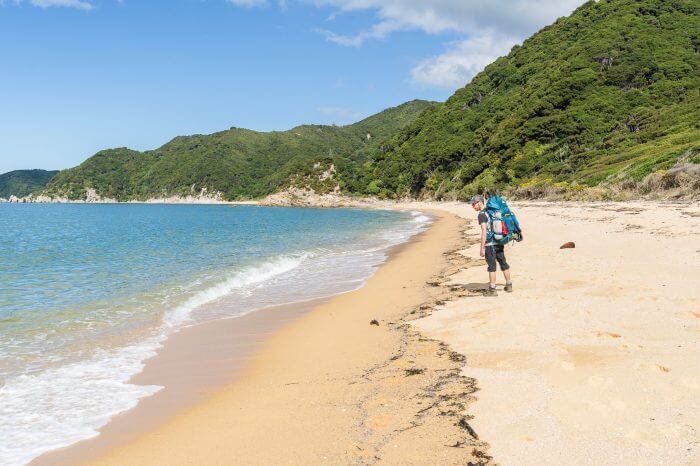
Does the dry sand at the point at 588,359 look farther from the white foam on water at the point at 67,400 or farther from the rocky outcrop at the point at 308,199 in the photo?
the rocky outcrop at the point at 308,199

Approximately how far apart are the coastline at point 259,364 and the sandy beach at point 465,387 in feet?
0.11

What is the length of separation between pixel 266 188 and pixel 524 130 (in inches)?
5268

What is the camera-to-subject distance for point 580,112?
239ft

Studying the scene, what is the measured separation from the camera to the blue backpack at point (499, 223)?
9562 millimetres

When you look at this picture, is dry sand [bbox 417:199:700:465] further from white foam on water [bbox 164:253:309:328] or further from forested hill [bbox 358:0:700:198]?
forested hill [bbox 358:0:700:198]

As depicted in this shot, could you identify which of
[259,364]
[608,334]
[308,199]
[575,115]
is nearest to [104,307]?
[259,364]

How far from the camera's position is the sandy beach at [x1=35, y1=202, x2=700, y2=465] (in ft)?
12.5

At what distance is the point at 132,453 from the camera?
4.48 metres

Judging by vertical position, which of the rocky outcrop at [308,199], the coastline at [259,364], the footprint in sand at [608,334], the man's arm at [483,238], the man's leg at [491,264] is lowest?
the coastline at [259,364]

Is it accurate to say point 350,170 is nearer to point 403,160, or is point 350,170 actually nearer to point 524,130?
point 403,160

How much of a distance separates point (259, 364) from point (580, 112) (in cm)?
7868

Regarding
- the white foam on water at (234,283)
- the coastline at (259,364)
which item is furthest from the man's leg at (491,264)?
the white foam on water at (234,283)

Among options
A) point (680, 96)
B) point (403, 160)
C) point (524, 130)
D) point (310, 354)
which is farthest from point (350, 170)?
point (310, 354)

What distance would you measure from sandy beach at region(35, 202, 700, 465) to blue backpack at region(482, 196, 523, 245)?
1174 mm
